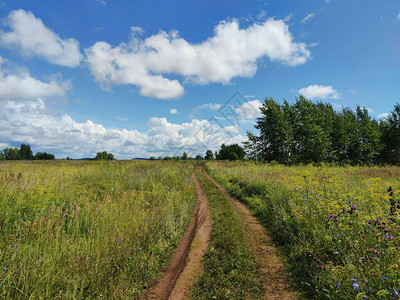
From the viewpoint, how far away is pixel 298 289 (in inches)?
155

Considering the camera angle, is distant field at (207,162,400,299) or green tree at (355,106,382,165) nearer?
distant field at (207,162,400,299)

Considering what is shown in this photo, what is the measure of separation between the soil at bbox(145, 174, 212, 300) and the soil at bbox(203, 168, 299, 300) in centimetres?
145

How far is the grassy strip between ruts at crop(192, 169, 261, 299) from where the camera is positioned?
3.84 m

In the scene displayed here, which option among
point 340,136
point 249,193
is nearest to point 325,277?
point 249,193

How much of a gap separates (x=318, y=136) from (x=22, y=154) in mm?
150680

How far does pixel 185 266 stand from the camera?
4.92 m

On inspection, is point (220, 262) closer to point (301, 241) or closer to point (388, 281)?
point (301, 241)

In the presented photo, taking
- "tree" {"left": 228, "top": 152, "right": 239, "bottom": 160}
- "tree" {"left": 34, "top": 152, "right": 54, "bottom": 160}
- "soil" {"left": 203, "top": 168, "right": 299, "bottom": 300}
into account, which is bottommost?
"soil" {"left": 203, "top": 168, "right": 299, "bottom": 300}

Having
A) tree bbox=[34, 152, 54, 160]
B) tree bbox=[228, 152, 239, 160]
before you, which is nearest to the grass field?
tree bbox=[228, 152, 239, 160]

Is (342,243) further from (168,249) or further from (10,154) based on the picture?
(10,154)

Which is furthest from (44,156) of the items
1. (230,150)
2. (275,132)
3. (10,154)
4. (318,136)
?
(318,136)

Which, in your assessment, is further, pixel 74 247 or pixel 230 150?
pixel 230 150

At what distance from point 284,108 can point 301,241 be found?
34.0 metres

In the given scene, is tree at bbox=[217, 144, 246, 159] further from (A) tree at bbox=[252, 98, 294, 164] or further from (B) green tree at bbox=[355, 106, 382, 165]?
(A) tree at bbox=[252, 98, 294, 164]
